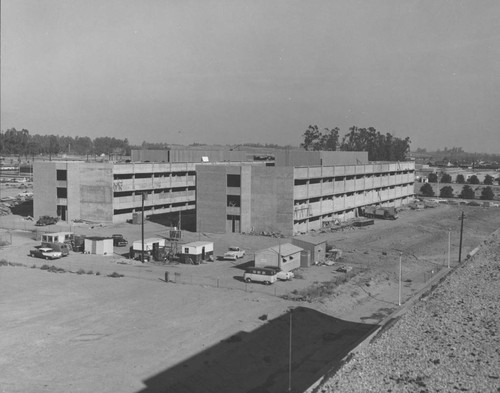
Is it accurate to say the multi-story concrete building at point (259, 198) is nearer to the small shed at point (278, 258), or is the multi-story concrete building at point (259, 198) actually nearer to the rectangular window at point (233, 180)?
the rectangular window at point (233, 180)

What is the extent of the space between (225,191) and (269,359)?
34.3 metres

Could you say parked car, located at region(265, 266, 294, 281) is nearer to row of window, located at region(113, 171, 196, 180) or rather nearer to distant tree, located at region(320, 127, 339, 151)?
row of window, located at region(113, 171, 196, 180)

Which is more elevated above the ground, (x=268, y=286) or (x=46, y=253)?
(x=46, y=253)

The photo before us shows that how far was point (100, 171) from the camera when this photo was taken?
62.6 meters

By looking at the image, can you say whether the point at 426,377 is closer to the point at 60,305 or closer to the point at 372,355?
the point at 372,355

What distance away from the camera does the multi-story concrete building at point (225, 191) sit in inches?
2228

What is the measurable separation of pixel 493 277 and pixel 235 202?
2517 centimetres

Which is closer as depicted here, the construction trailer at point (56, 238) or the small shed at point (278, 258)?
the small shed at point (278, 258)

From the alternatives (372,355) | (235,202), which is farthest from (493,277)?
(235,202)

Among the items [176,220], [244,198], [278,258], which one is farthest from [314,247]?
[176,220]

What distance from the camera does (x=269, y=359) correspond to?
23.7 m

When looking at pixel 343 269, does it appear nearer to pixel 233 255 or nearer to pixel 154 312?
pixel 233 255

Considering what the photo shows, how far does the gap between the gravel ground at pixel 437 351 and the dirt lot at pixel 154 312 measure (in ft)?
5.16

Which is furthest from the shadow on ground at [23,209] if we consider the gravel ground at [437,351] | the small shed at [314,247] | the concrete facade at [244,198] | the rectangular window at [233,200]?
the gravel ground at [437,351]
